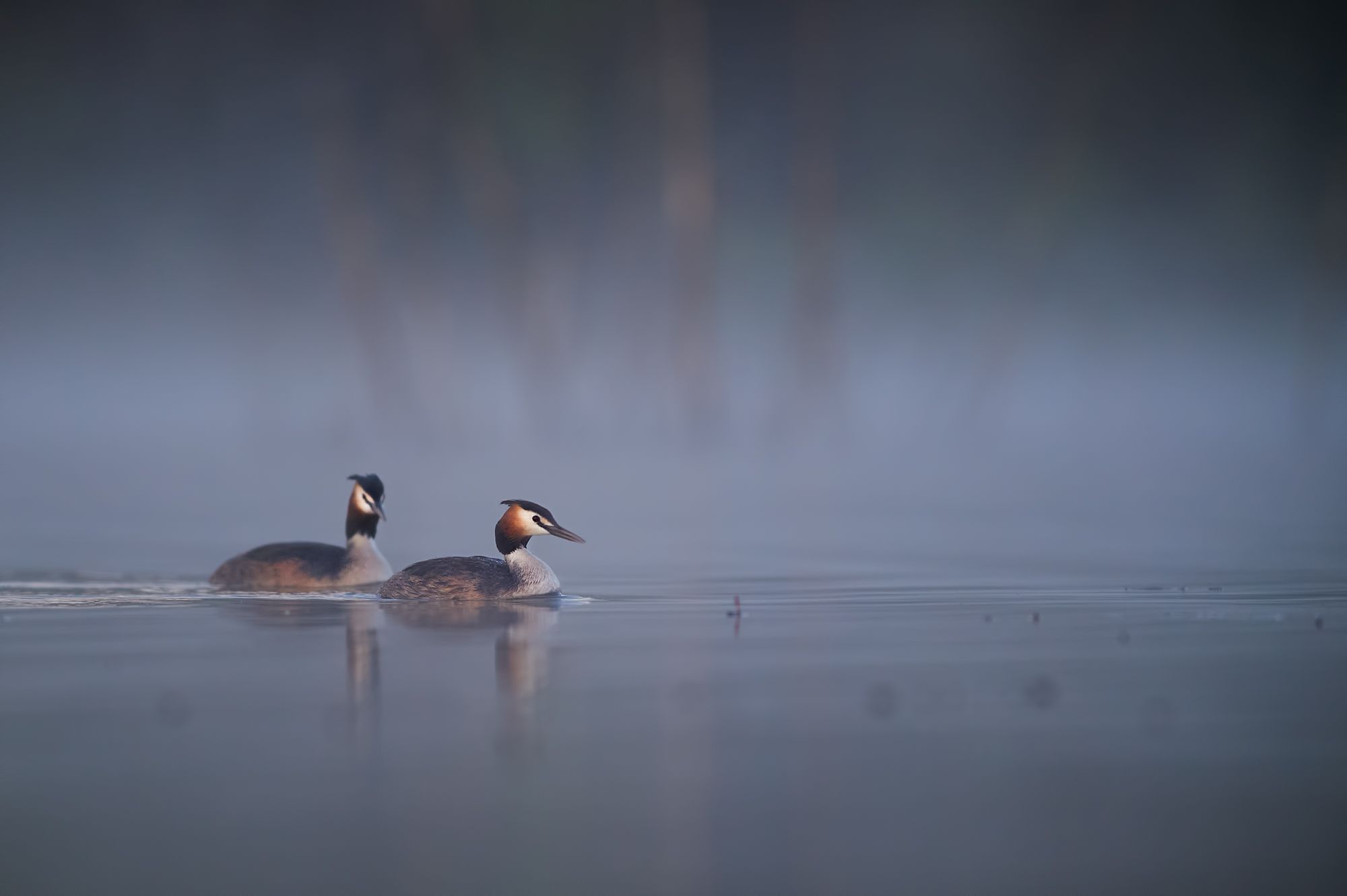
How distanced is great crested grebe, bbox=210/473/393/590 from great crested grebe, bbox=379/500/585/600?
19.2 inches

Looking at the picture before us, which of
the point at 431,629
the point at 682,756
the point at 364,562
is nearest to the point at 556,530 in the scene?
the point at 364,562

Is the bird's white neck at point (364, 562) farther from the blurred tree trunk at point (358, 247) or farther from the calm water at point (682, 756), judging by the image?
the blurred tree trunk at point (358, 247)

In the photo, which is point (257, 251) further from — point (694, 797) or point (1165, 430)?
point (694, 797)

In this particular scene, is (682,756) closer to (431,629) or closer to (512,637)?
(512,637)

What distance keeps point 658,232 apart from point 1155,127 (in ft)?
27.8

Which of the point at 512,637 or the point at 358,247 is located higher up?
the point at 358,247

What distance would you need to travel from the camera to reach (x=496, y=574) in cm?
789

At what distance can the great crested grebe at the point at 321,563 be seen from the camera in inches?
325

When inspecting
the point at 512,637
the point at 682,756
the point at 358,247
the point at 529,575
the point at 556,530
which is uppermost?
the point at 358,247

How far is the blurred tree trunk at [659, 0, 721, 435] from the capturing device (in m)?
22.5

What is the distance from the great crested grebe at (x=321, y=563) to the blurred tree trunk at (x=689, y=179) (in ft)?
47.2

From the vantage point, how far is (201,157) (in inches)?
1001

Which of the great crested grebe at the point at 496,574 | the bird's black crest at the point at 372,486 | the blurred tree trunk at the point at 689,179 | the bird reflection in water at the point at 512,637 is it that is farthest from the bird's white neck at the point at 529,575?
the blurred tree trunk at the point at 689,179

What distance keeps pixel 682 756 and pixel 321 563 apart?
471 centimetres
